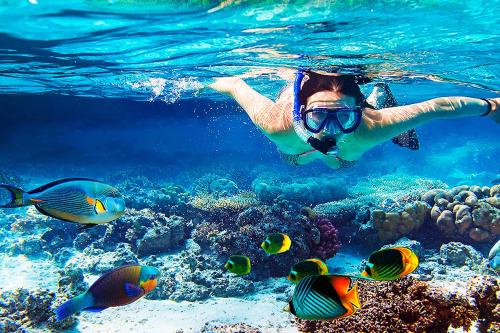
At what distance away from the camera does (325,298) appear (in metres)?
2.75

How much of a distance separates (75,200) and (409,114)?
5.51 meters

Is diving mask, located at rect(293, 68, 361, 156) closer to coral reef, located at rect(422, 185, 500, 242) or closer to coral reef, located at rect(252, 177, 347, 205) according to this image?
coral reef, located at rect(422, 185, 500, 242)

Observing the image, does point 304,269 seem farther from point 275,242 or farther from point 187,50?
point 187,50

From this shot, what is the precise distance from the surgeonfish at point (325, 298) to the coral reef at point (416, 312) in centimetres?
190

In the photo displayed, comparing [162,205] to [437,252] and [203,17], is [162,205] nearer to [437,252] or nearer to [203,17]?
[203,17]

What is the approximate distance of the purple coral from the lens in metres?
8.40

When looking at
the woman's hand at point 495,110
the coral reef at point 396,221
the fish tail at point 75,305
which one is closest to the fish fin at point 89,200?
the fish tail at point 75,305

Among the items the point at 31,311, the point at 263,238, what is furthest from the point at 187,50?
the point at 31,311

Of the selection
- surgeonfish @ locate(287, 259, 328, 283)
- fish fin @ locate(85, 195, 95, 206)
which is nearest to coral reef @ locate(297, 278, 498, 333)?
surgeonfish @ locate(287, 259, 328, 283)

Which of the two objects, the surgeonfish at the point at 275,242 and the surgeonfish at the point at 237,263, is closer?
the surgeonfish at the point at 237,263

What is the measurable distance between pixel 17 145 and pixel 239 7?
25210 mm

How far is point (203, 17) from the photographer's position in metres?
7.79

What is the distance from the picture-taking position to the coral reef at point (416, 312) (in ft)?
13.7

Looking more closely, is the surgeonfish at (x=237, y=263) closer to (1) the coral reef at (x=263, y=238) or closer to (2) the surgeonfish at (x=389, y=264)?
(2) the surgeonfish at (x=389, y=264)
